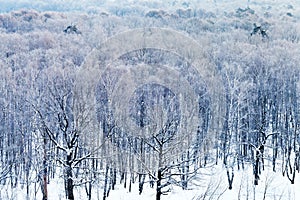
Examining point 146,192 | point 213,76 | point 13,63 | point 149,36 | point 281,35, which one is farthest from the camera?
point 281,35

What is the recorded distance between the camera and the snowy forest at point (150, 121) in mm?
14203

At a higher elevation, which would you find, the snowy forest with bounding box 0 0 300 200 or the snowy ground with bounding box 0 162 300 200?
the snowy forest with bounding box 0 0 300 200

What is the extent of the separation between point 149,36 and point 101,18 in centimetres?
5249

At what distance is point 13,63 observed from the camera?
3947 centimetres

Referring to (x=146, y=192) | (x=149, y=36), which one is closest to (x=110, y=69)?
(x=149, y=36)

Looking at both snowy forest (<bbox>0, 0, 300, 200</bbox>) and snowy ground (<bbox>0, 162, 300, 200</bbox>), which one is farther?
snowy ground (<bbox>0, 162, 300, 200</bbox>)

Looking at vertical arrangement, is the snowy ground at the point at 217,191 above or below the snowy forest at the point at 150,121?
below

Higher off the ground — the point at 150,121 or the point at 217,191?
the point at 150,121

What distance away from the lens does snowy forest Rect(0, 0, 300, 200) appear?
1420cm

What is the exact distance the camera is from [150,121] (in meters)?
14.7

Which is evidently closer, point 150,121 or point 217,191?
point 150,121

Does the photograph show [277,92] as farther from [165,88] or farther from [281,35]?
[281,35]

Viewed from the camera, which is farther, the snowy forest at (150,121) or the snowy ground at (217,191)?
the snowy ground at (217,191)

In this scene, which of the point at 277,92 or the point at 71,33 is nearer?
the point at 277,92
